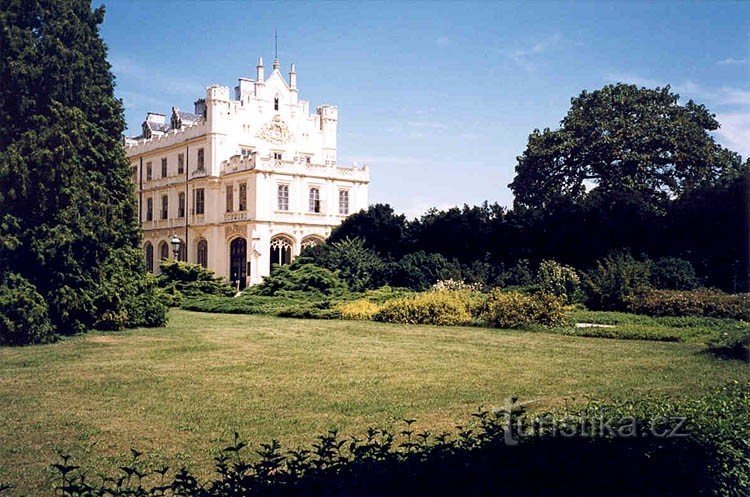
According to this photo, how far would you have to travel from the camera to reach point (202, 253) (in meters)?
41.4

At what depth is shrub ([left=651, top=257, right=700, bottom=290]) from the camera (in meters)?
19.9

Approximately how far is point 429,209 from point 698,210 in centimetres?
1022

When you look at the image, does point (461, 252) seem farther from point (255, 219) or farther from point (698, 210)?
point (255, 219)

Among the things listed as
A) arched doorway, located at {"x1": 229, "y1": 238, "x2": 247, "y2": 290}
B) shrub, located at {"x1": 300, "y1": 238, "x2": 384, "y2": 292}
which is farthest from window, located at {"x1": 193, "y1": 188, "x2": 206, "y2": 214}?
shrub, located at {"x1": 300, "y1": 238, "x2": 384, "y2": 292}

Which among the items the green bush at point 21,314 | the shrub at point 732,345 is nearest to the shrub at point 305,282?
Answer: the green bush at point 21,314

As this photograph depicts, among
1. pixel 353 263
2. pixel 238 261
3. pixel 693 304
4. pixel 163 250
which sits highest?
pixel 163 250

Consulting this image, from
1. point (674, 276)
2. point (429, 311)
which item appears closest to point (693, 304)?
point (674, 276)

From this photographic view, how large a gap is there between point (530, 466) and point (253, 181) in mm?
34180

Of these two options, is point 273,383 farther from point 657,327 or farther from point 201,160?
point 201,160

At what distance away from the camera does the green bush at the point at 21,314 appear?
1211 centimetres

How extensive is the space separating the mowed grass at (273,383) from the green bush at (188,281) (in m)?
12.5

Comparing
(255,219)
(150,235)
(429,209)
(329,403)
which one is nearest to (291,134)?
(255,219)

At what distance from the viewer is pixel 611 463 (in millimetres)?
→ 4531

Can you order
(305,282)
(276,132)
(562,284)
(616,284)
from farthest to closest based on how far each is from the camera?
(276,132) < (305,282) < (562,284) < (616,284)
